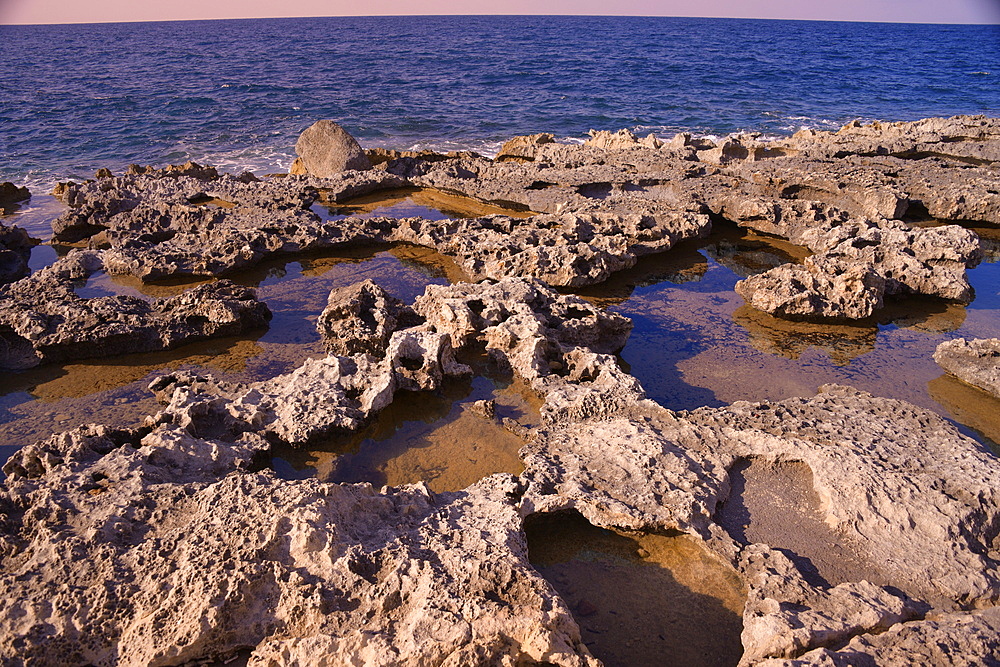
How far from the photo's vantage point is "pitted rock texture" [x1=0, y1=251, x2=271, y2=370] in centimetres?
573

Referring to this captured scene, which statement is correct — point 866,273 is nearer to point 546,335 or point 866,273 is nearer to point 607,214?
point 607,214

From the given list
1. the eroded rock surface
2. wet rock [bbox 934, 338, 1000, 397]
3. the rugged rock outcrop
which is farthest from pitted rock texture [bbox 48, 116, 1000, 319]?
the eroded rock surface

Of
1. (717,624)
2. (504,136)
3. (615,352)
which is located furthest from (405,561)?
(504,136)

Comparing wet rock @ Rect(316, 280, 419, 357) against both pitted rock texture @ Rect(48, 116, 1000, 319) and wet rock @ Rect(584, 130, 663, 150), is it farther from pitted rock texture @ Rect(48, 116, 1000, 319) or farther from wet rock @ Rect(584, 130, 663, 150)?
wet rock @ Rect(584, 130, 663, 150)

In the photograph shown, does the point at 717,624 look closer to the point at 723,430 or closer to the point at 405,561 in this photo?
the point at 723,430

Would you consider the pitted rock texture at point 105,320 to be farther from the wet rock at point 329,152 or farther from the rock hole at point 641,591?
the wet rock at point 329,152

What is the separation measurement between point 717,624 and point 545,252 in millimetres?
4957

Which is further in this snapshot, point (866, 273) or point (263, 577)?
point (866, 273)

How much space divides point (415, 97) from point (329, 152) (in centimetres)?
1612

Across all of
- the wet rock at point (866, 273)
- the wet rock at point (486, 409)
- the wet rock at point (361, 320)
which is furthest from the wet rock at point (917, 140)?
the wet rock at point (486, 409)

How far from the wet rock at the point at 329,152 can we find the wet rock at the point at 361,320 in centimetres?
662

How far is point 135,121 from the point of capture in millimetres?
21078

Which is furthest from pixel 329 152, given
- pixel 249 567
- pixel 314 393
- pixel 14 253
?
pixel 249 567

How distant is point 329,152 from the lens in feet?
39.7
